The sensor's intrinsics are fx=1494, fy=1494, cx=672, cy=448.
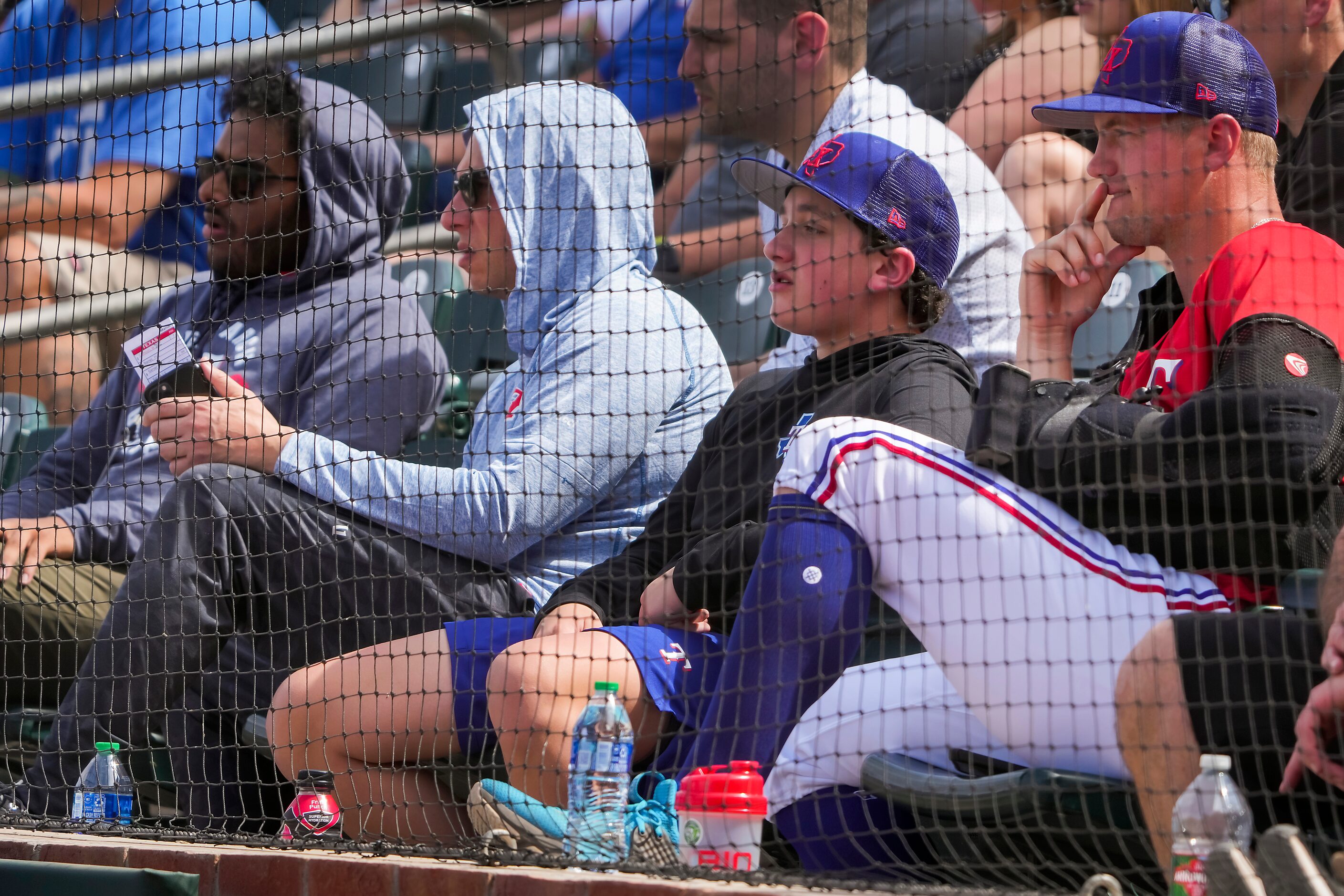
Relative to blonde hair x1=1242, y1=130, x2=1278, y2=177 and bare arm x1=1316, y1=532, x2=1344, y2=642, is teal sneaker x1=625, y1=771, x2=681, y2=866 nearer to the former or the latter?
bare arm x1=1316, y1=532, x2=1344, y2=642

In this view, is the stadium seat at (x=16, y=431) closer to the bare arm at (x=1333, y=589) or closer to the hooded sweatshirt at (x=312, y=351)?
the hooded sweatshirt at (x=312, y=351)

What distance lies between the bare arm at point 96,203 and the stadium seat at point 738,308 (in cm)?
148

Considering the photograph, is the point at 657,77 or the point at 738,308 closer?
the point at 738,308

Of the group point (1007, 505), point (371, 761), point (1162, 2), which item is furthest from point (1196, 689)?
point (1162, 2)

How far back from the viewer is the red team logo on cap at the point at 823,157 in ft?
8.45

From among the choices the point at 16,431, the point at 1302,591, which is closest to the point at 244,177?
the point at 16,431

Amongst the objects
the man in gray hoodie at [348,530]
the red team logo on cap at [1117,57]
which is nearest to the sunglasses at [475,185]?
the man in gray hoodie at [348,530]

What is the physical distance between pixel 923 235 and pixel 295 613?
1.36 meters

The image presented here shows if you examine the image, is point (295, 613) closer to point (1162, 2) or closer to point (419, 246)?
point (419, 246)

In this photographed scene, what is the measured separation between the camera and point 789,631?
1.98 m

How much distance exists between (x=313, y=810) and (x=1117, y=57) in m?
1.78

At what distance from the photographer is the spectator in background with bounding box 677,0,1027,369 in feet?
9.59

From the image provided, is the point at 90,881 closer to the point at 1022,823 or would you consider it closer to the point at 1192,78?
the point at 1022,823

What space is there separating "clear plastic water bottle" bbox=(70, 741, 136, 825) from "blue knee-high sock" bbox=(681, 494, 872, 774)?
124 cm
